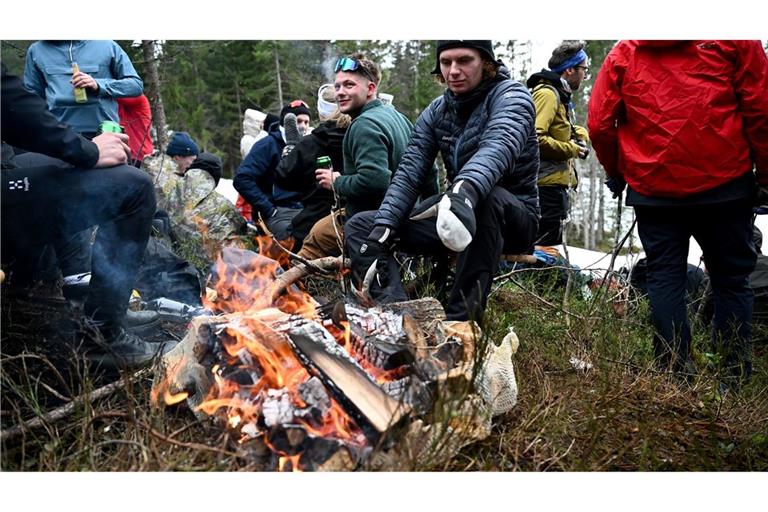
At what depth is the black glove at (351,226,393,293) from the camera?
325cm

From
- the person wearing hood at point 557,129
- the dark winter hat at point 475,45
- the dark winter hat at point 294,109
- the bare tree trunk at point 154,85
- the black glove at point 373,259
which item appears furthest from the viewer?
the bare tree trunk at point 154,85

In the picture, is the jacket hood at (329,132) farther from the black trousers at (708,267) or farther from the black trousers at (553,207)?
the black trousers at (708,267)

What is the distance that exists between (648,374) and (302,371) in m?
1.70

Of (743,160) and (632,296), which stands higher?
(743,160)

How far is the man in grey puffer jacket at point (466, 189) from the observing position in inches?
117

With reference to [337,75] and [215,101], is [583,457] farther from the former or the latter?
[215,101]

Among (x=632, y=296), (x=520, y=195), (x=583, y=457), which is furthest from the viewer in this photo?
(x=632, y=296)

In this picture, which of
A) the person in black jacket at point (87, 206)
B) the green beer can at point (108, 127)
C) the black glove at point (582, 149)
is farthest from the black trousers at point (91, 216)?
the black glove at point (582, 149)

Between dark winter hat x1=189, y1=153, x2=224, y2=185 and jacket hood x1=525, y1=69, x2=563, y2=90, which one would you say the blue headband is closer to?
jacket hood x1=525, y1=69, x2=563, y2=90

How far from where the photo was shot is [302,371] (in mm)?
2260

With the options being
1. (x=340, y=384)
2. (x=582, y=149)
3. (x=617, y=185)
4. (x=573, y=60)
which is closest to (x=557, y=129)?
(x=582, y=149)

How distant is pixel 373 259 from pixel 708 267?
1.79 meters
